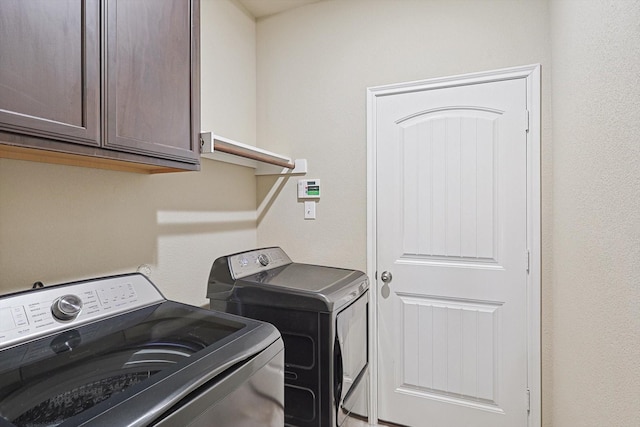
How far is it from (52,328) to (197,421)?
62cm

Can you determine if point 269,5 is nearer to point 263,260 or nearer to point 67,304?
point 263,260

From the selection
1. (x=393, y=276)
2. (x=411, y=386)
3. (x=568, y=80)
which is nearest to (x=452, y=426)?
(x=411, y=386)

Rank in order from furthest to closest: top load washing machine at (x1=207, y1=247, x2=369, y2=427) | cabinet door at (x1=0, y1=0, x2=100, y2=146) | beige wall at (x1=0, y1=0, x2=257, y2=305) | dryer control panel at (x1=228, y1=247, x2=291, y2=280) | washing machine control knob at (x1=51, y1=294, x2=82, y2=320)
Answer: dryer control panel at (x1=228, y1=247, x2=291, y2=280), top load washing machine at (x1=207, y1=247, x2=369, y2=427), beige wall at (x1=0, y1=0, x2=257, y2=305), washing machine control knob at (x1=51, y1=294, x2=82, y2=320), cabinet door at (x1=0, y1=0, x2=100, y2=146)

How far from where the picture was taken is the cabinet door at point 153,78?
1.12m

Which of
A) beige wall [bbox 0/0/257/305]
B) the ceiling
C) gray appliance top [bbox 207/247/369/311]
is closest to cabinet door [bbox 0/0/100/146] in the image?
beige wall [bbox 0/0/257/305]

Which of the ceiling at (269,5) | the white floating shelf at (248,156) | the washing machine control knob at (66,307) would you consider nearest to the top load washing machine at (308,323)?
the white floating shelf at (248,156)

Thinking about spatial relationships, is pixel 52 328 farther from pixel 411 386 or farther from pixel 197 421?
pixel 411 386

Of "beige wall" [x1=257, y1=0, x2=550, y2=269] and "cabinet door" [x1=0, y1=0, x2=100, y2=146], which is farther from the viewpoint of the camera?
"beige wall" [x1=257, y1=0, x2=550, y2=269]

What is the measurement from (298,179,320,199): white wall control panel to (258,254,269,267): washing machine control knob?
561 mm

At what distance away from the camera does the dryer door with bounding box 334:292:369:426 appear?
1576mm

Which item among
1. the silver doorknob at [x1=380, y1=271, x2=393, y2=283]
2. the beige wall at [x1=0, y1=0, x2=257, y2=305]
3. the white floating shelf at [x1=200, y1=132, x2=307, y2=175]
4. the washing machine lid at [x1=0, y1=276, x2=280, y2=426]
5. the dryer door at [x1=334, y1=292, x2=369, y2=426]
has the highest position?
the white floating shelf at [x1=200, y1=132, x2=307, y2=175]

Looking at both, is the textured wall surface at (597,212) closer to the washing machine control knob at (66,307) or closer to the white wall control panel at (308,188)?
the white wall control panel at (308,188)

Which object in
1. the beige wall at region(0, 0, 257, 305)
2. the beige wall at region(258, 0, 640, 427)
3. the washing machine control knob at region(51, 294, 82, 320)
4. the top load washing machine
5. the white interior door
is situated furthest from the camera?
the white interior door

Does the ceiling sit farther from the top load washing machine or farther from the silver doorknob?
the silver doorknob
